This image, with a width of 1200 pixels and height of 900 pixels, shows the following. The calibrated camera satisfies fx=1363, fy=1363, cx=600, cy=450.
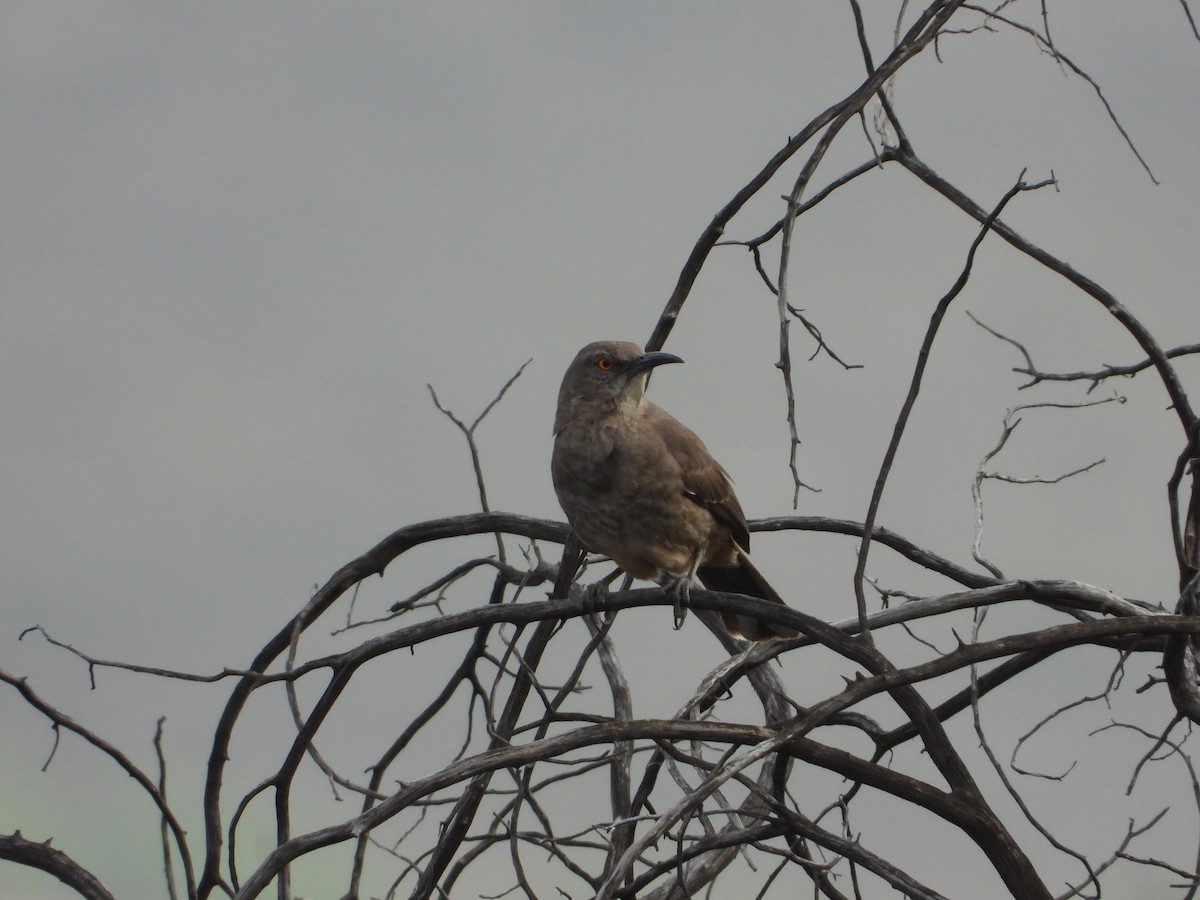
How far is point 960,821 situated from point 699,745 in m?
1.28

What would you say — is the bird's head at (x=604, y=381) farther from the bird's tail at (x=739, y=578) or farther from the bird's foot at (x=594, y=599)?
the bird's foot at (x=594, y=599)

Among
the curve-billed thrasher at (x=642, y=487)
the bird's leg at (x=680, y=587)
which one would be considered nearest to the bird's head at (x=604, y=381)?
the curve-billed thrasher at (x=642, y=487)

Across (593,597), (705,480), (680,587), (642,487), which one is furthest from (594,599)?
(705,480)

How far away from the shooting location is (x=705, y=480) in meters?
4.98

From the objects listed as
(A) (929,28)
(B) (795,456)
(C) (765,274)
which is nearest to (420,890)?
(B) (795,456)

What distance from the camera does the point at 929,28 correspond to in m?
3.71

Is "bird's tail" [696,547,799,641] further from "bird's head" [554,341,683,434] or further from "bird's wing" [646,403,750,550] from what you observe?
"bird's head" [554,341,683,434]

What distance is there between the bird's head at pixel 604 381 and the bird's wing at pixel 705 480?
0.51 ft

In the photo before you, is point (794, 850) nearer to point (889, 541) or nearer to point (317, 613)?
point (889, 541)

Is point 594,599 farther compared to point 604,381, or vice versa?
point 604,381

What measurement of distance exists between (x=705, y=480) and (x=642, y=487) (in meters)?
0.30

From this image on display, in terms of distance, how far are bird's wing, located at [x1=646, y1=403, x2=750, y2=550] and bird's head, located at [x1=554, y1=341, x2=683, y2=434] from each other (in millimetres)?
155

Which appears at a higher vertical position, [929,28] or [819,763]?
[929,28]

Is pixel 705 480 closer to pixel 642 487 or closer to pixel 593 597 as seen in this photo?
pixel 642 487
